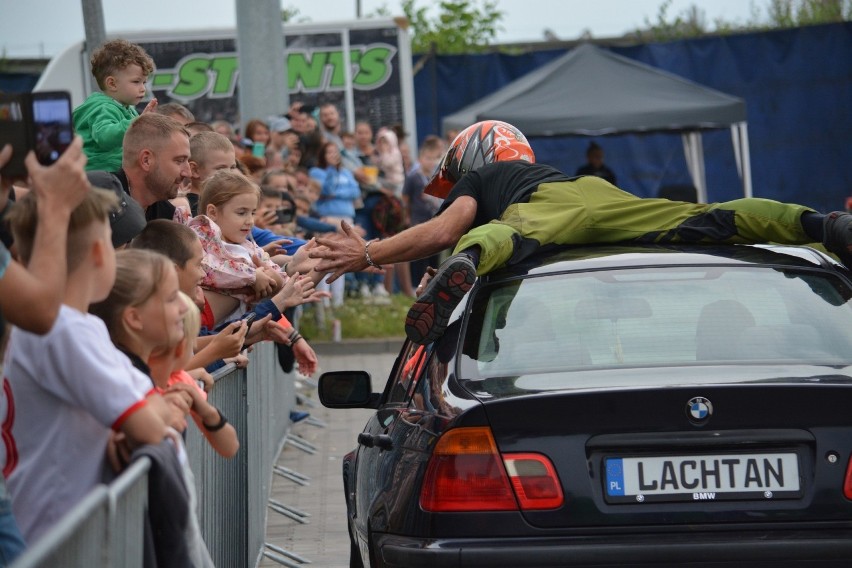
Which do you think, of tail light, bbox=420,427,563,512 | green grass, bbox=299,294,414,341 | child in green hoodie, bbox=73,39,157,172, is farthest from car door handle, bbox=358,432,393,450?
green grass, bbox=299,294,414,341

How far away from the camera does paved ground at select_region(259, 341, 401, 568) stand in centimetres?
780

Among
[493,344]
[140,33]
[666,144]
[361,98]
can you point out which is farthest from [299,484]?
[666,144]

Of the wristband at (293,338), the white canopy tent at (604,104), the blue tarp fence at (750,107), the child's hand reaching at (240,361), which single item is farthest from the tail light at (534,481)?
the blue tarp fence at (750,107)

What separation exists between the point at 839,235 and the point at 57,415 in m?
3.04

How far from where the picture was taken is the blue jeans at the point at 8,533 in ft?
11.4

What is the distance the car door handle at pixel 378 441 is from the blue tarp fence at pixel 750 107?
19.3m

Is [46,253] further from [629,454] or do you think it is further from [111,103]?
[111,103]

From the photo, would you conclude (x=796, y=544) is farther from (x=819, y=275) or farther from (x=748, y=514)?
(x=819, y=275)

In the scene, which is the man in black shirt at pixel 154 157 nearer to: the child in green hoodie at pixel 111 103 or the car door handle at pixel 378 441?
the child in green hoodie at pixel 111 103

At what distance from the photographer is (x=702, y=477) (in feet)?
14.4

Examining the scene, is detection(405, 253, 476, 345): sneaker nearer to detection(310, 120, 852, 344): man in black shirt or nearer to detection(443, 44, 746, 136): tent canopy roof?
detection(310, 120, 852, 344): man in black shirt

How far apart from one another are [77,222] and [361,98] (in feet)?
60.4

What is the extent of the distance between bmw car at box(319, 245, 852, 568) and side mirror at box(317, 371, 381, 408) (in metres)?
1.15

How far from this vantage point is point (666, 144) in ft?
81.1
